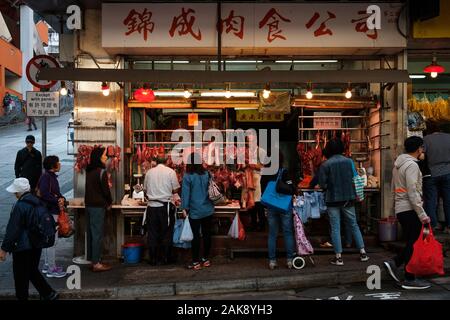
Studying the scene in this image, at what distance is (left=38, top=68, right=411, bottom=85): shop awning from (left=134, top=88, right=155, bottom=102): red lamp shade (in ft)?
4.44

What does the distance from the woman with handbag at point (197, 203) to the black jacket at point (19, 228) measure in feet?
9.90

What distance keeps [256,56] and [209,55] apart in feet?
3.04

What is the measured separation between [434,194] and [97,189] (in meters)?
6.04

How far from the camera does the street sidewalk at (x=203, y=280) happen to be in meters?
7.77

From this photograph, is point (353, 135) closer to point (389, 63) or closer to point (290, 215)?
point (389, 63)

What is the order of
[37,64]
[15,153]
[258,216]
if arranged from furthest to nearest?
1. [15,153]
2. [258,216]
3. [37,64]

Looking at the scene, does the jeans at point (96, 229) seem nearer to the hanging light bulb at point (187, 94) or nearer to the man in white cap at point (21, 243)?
the man in white cap at point (21, 243)

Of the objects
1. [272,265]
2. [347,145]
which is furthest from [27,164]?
[347,145]

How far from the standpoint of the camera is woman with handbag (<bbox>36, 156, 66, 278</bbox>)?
8.42 meters

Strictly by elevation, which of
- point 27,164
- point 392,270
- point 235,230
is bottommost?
point 392,270

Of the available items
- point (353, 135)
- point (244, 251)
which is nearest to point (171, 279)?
point (244, 251)

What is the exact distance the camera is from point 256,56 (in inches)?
403

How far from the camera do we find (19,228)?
6387mm

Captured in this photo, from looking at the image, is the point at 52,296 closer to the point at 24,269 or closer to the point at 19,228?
the point at 24,269
